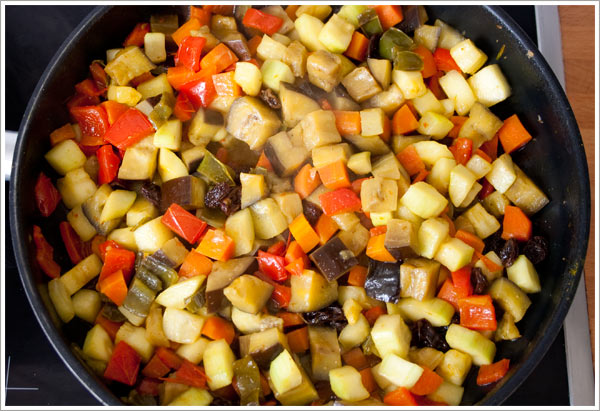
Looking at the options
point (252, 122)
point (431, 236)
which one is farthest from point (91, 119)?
point (431, 236)

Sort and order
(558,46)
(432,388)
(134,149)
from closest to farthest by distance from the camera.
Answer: (432,388) → (134,149) → (558,46)

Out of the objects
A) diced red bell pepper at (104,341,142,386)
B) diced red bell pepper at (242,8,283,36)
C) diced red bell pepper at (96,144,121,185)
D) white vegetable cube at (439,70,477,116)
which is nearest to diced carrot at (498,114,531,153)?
white vegetable cube at (439,70,477,116)

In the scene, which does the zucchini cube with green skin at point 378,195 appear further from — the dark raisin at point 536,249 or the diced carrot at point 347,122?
the dark raisin at point 536,249

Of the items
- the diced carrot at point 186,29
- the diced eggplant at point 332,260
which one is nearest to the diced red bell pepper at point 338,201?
the diced eggplant at point 332,260

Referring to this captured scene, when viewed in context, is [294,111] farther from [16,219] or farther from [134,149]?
[16,219]

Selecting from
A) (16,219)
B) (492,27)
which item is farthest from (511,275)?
(16,219)

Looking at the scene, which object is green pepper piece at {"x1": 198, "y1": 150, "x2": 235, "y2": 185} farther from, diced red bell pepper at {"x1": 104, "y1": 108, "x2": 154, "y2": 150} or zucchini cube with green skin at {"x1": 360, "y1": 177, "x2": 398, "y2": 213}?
zucchini cube with green skin at {"x1": 360, "y1": 177, "x2": 398, "y2": 213}

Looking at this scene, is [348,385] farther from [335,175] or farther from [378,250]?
[335,175]
